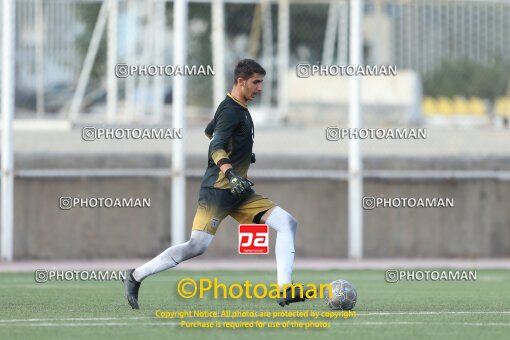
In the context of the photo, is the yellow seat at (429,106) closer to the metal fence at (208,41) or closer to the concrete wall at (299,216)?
the metal fence at (208,41)

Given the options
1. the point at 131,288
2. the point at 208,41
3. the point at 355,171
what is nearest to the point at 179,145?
the point at 355,171

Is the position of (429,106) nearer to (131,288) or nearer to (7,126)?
(7,126)

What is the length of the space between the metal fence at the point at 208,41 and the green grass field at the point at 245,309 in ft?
28.9

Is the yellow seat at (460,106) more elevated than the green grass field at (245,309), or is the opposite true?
the yellow seat at (460,106)

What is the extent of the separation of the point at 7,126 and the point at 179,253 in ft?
28.3

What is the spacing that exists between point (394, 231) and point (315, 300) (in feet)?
Result: 25.8

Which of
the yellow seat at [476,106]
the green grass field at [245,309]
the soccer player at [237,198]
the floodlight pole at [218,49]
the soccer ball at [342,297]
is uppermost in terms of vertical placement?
the floodlight pole at [218,49]

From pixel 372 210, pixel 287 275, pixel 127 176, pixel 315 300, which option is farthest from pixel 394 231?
pixel 287 275

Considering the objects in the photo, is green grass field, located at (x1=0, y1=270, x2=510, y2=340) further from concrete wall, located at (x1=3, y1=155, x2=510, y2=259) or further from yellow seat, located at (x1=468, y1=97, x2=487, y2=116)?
yellow seat, located at (x1=468, y1=97, x2=487, y2=116)

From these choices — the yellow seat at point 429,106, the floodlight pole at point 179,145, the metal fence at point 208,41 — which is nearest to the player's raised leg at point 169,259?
the floodlight pole at point 179,145

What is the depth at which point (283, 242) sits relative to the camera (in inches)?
440

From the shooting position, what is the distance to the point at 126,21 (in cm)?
2659

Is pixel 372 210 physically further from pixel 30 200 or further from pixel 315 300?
pixel 315 300

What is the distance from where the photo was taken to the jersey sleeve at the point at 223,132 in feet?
35.7
